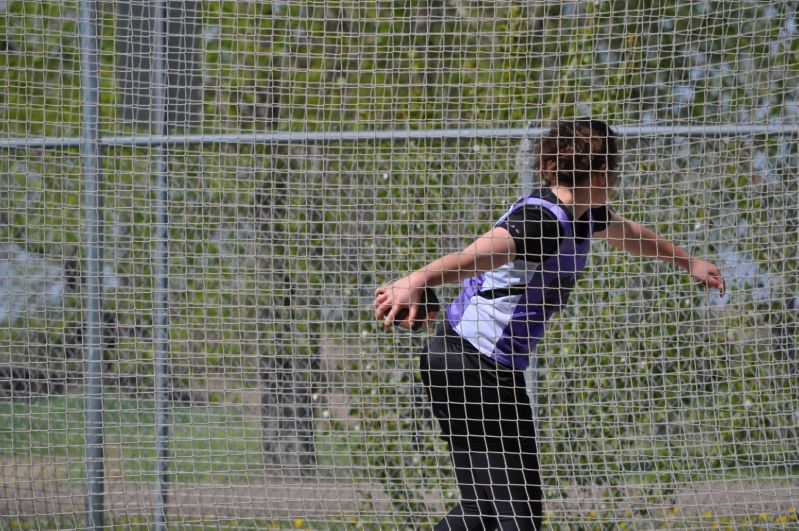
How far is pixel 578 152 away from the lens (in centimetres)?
262

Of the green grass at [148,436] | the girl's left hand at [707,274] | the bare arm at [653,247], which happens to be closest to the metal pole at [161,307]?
the green grass at [148,436]

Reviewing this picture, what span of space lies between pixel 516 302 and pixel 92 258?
1.68 metres

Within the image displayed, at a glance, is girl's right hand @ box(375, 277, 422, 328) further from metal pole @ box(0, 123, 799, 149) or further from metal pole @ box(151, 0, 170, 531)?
metal pole @ box(151, 0, 170, 531)

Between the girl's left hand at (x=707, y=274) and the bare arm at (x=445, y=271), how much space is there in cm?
66

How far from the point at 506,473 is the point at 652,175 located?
1554mm

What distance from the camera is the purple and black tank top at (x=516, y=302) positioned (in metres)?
2.51

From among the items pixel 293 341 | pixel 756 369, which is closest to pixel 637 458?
pixel 756 369

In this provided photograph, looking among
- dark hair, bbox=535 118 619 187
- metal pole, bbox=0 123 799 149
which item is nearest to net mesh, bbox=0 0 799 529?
metal pole, bbox=0 123 799 149

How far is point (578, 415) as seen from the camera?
348 cm

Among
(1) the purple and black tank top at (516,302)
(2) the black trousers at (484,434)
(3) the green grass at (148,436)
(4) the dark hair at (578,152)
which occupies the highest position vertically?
(4) the dark hair at (578,152)

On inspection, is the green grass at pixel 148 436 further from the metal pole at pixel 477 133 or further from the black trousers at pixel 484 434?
the black trousers at pixel 484 434

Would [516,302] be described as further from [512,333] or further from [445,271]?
[445,271]

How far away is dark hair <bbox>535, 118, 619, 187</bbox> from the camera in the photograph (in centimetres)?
260

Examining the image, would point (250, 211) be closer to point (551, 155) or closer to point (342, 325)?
point (342, 325)
